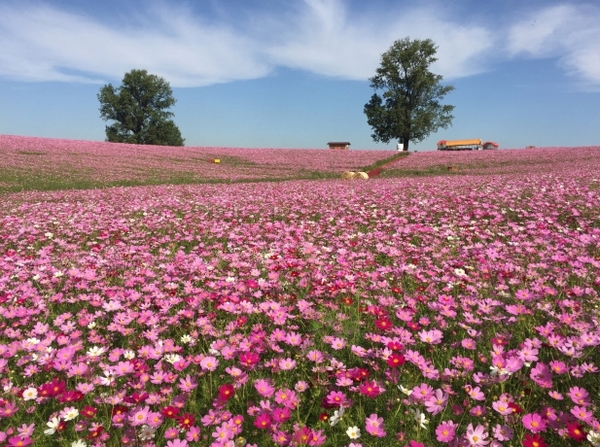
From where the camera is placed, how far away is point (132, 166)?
33.2 metres

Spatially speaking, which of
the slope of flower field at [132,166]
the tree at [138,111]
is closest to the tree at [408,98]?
the slope of flower field at [132,166]

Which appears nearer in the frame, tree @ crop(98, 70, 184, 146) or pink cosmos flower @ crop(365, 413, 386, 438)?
pink cosmos flower @ crop(365, 413, 386, 438)

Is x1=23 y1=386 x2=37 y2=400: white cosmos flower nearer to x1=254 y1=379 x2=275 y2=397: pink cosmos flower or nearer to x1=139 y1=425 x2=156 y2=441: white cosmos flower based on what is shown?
x1=139 y1=425 x2=156 y2=441: white cosmos flower

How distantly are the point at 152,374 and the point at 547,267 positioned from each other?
15.9ft

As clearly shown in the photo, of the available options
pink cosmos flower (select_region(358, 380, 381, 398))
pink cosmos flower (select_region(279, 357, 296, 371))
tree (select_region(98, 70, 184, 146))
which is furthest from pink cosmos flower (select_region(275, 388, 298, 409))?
tree (select_region(98, 70, 184, 146))

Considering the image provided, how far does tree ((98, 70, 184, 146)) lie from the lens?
74.4m

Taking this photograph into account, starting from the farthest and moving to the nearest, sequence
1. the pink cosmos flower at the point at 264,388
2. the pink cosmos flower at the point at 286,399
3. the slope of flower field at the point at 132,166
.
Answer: the slope of flower field at the point at 132,166
the pink cosmos flower at the point at 264,388
the pink cosmos flower at the point at 286,399

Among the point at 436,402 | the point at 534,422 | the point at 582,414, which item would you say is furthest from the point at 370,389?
the point at 582,414

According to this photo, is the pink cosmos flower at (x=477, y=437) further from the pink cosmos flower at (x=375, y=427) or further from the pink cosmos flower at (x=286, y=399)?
the pink cosmos flower at (x=286, y=399)

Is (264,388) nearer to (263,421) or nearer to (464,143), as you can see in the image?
(263,421)

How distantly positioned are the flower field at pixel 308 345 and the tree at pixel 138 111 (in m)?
74.3

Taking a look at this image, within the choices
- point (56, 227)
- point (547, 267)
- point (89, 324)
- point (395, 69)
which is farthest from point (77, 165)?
point (395, 69)

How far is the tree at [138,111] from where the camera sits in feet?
244

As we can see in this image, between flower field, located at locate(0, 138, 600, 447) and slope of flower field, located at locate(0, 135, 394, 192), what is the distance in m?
19.4
